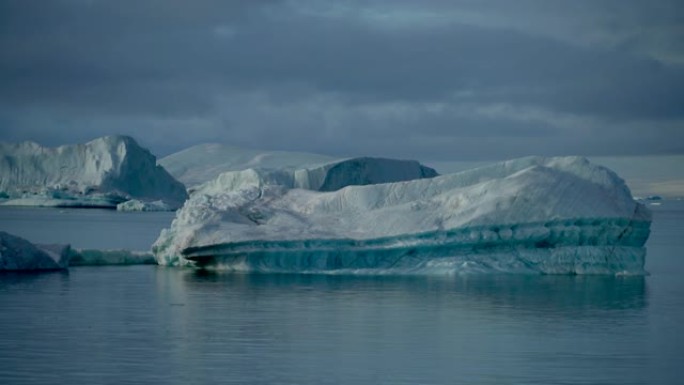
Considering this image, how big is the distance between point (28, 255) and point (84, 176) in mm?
52287

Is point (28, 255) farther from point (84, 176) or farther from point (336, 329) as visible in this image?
point (84, 176)

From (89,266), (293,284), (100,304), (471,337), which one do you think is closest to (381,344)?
(471,337)

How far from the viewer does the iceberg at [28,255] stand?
71.9 feet

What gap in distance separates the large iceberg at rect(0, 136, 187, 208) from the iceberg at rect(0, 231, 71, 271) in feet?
154

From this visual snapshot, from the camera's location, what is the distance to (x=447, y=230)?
2181cm

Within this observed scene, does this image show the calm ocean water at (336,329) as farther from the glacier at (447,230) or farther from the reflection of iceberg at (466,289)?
the glacier at (447,230)

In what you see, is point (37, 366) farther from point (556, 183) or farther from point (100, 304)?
point (556, 183)

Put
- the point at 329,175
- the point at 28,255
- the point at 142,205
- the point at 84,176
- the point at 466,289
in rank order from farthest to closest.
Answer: the point at 84,176 → the point at 142,205 → the point at 329,175 → the point at 28,255 → the point at 466,289

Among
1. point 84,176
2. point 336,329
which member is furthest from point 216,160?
point 336,329

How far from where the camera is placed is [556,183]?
72.7 ft

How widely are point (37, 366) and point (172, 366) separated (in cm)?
129

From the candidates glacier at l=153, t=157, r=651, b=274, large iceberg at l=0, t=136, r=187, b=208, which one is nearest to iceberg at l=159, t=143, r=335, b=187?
large iceberg at l=0, t=136, r=187, b=208

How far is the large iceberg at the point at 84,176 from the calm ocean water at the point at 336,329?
4831 cm

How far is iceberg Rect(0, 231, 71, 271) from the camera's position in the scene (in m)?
21.9
